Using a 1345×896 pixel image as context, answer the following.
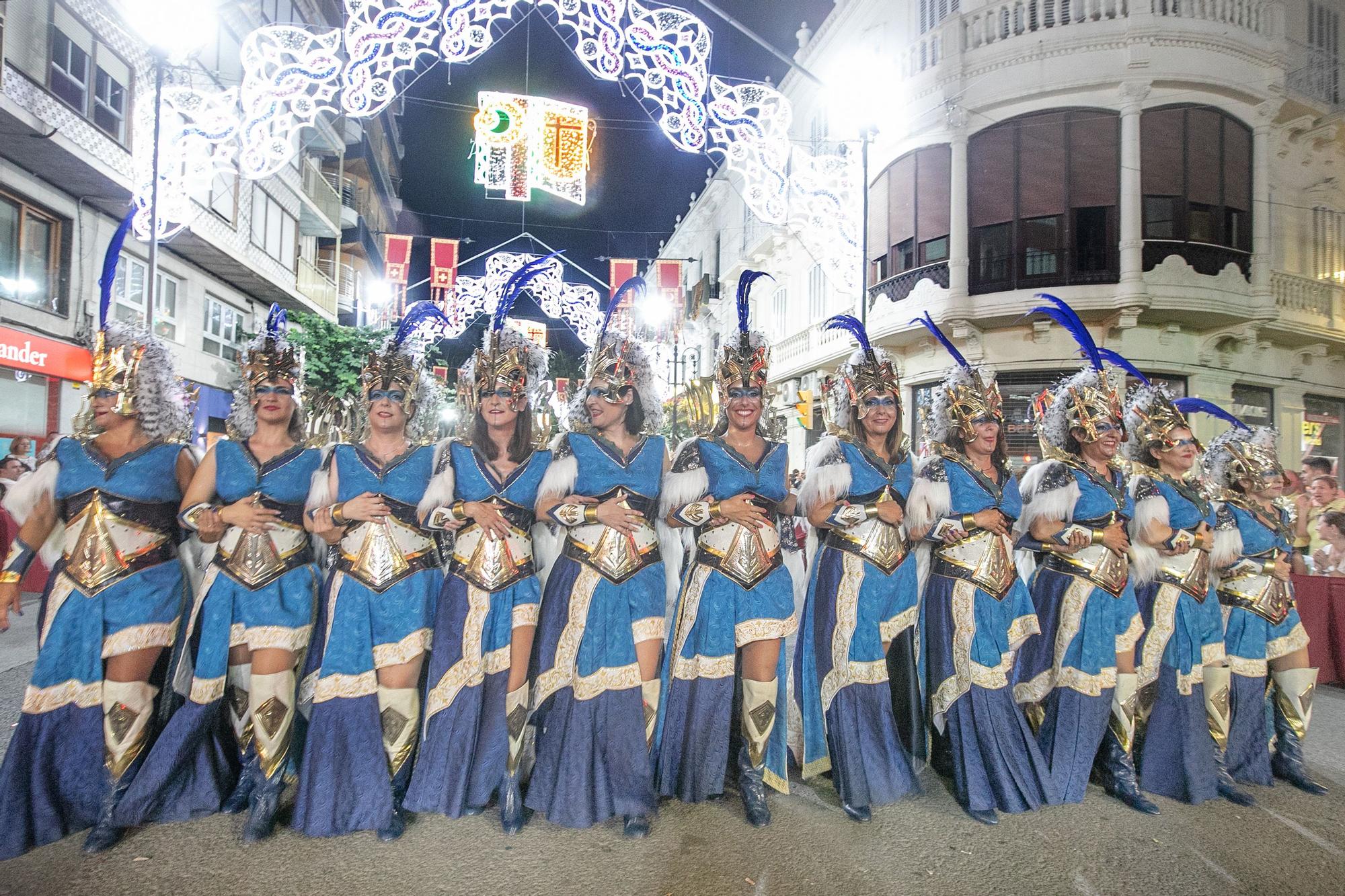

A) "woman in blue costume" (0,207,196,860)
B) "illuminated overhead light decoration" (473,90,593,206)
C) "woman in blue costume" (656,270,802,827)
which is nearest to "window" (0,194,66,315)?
"illuminated overhead light decoration" (473,90,593,206)

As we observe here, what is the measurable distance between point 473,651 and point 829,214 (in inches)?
331

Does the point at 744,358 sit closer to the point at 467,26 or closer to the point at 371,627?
the point at 371,627

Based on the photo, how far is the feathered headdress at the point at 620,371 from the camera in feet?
Answer: 11.5

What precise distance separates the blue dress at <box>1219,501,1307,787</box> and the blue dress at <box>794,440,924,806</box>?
72.8 inches

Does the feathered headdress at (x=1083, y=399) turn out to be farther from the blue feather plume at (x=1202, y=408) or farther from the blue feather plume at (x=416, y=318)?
the blue feather plume at (x=416, y=318)

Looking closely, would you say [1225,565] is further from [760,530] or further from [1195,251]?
[1195,251]

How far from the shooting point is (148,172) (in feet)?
25.9

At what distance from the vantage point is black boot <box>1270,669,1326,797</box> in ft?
13.3

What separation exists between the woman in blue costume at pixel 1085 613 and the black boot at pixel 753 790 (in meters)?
1.48

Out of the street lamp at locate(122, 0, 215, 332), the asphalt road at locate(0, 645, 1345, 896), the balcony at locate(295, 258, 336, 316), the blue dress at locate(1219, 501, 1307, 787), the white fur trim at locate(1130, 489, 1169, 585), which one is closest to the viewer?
the asphalt road at locate(0, 645, 1345, 896)

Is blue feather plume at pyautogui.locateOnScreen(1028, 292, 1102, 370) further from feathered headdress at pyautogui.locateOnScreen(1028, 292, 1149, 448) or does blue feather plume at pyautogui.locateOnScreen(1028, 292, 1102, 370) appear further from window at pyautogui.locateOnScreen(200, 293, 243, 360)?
window at pyautogui.locateOnScreen(200, 293, 243, 360)

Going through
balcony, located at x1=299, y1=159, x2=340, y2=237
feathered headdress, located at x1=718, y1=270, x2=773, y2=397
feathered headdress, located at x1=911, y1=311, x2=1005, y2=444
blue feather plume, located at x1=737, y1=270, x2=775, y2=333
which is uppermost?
balcony, located at x1=299, y1=159, x2=340, y2=237

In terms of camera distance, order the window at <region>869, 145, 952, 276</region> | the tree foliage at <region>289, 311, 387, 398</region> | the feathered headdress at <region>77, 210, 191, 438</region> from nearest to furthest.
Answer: the feathered headdress at <region>77, 210, 191, 438</region>, the window at <region>869, 145, 952, 276</region>, the tree foliage at <region>289, 311, 387, 398</region>

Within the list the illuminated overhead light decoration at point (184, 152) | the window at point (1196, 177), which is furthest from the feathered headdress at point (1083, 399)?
the window at point (1196, 177)
